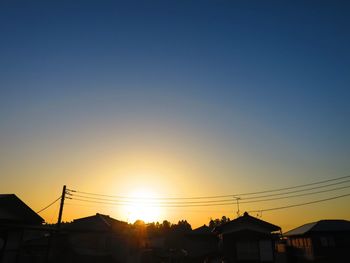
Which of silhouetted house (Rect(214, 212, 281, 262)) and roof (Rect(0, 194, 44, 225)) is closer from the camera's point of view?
roof (Rect(0, 194, 44, 225))

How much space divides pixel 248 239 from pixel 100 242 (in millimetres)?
21758

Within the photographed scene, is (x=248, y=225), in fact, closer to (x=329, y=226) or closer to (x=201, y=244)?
(x=329, y=226)

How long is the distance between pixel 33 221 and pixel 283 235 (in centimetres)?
4138

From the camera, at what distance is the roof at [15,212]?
21.5 metres

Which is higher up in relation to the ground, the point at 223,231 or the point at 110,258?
the point at 223,231

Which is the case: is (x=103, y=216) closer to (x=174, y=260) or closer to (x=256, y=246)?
(x=174, y=260)

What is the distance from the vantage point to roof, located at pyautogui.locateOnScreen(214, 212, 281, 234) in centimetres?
3825

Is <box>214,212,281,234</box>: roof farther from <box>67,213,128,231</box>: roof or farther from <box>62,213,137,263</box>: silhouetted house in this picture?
<box>67,213,128,231</box>: roof

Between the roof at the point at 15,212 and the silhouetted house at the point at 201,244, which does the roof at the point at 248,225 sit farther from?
the roof at the point at 15,212

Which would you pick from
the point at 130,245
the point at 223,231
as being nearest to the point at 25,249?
the point at 130,245

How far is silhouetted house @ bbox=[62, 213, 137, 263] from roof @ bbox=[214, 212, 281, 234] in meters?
16.0

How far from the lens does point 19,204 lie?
73.3 ft

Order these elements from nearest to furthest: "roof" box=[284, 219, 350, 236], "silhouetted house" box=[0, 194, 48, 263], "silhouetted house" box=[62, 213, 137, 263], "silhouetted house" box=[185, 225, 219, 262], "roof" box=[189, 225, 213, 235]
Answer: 1. "silhouetted house" box=[0, 194, 48, 263]
2. "roof" box=[284, 219, 350, 236]
3. "silhouetted house" box=[62, 213, 137, 263]
4. "silhouetted house" box=[185, 225, 219, 262]
5. "roof" box=[189, 225, 213, 235]

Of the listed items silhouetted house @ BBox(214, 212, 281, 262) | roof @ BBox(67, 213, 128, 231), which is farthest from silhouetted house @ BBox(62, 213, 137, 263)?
silhouetted house @ BBox(214, 212, 281, 262)
